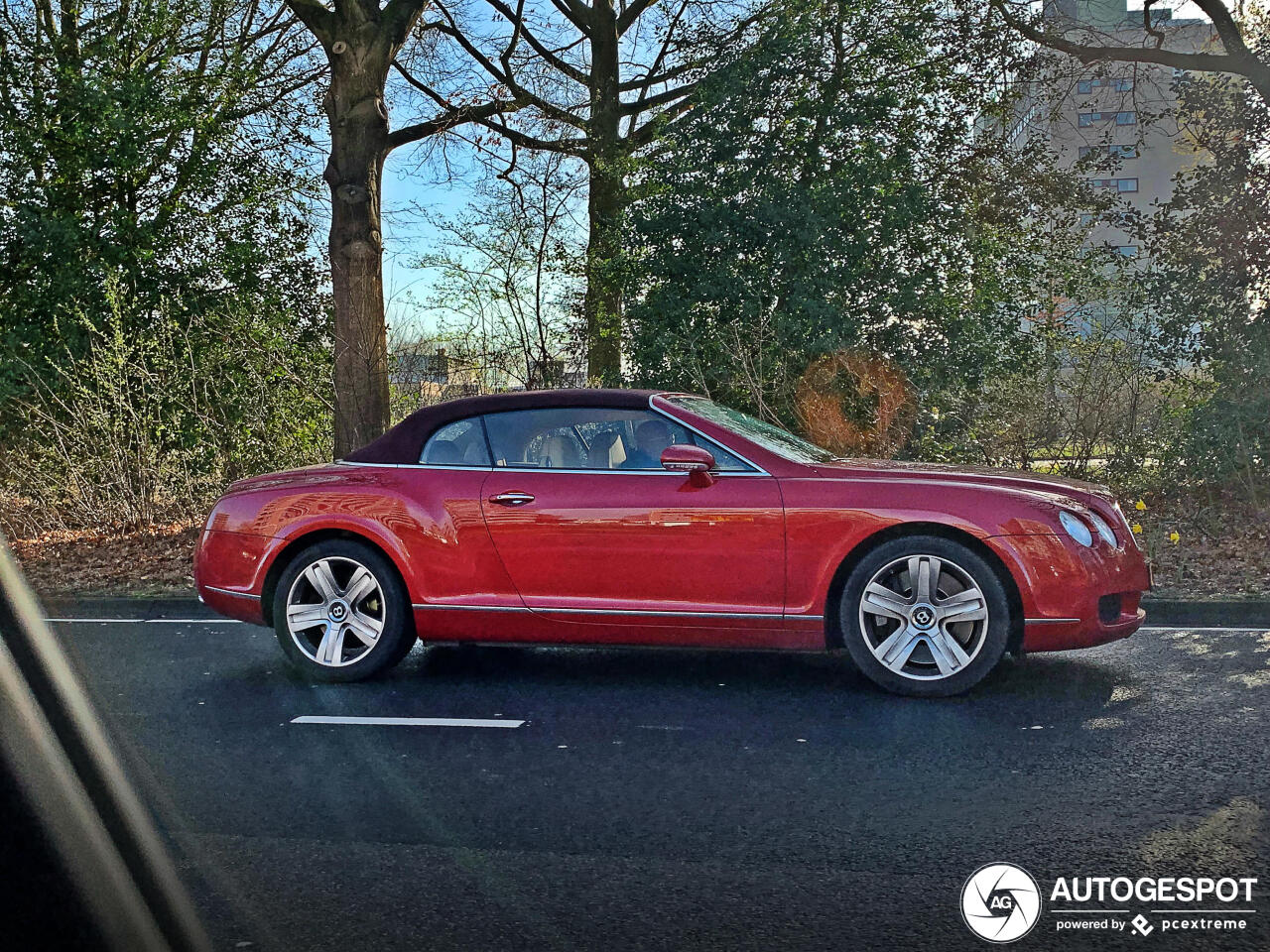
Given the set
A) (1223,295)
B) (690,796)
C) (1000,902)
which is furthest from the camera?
(1223,295)

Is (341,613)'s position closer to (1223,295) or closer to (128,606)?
(128,606)

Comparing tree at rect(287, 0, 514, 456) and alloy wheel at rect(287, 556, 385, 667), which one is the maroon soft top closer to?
alloy wheel at rect(287, 556, 385, 667)

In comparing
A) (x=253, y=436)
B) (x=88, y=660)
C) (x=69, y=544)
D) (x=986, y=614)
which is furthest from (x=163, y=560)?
(x=986, y=614)

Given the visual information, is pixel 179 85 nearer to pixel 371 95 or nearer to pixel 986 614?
pixel 371 95

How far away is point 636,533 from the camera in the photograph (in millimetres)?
6426

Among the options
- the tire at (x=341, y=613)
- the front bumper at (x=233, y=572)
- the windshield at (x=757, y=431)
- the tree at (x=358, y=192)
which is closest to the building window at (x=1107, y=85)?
the tree at (x=358, y=192)

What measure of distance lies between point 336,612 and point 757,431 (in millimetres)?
2546

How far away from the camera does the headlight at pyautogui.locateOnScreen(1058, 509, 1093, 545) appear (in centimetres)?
607

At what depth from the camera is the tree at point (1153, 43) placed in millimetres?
12633

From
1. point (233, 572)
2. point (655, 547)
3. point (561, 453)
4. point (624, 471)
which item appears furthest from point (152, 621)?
point (655, 547)

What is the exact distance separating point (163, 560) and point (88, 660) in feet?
15.1

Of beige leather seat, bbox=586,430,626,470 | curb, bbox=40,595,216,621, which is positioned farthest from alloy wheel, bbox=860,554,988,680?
curb, bbox=40,595,216,621

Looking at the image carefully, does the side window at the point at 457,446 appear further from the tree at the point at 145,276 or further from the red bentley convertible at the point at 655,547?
the tree at the point at 145,276

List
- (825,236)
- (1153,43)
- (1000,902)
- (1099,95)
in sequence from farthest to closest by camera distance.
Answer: (1099,95) → (1153,43) → (825,236) → (1000,902)
